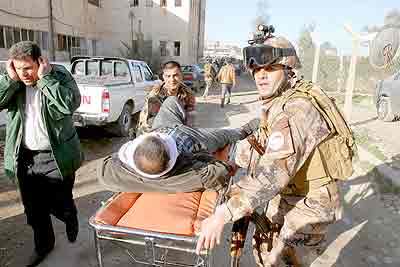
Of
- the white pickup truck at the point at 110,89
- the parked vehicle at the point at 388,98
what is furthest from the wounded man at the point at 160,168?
the parked vehicle at the point at 388,98

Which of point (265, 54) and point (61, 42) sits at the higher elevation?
point (61, 42)

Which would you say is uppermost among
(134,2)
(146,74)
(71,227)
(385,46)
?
(134,2)

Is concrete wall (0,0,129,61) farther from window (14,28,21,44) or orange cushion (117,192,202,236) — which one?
orange cushion (117,192,202,236)

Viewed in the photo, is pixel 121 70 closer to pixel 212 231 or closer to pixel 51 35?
pixel 212 231

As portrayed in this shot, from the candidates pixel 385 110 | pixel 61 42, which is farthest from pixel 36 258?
pixel 61 42

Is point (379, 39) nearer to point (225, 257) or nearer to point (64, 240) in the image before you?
point (225, 257)

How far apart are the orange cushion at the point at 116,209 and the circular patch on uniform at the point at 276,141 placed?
0.93 m

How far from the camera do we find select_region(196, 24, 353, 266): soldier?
4.25 feet

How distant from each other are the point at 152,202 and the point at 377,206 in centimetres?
293

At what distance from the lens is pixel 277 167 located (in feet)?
4.30

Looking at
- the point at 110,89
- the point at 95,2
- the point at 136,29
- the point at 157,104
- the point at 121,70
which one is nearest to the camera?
the point at 157,104

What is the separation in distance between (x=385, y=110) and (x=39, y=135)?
7.95 m

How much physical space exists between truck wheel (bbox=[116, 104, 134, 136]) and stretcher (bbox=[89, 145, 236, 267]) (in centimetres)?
444

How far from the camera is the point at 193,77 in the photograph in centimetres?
1457
